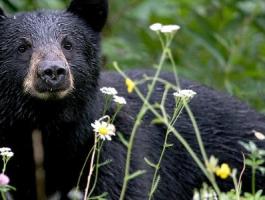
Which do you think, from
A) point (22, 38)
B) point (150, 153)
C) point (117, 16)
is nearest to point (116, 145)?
point (150, 153)

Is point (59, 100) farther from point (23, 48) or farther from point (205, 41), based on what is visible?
point (205, 41)

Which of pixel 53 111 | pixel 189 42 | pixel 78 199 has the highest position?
pixel 53 111

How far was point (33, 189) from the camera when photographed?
800cm

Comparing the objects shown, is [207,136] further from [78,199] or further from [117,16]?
[117,16]

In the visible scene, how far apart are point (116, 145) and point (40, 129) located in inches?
26.9

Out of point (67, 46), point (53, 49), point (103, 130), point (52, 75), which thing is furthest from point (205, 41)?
point (103, 130)

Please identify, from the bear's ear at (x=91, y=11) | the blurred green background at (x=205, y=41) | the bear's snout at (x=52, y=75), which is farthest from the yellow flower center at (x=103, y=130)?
the blurred green background at (x=205, y=41)

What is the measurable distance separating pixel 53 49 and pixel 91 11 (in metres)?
0.83

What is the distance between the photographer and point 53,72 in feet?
23.9

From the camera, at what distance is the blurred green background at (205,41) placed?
1155cm

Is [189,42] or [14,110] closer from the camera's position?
[14,110]

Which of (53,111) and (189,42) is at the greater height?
(53,111)

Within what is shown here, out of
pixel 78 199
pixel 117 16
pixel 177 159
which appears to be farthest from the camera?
pixel 117 16

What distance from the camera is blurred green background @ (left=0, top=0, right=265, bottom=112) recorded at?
37.9 ft
